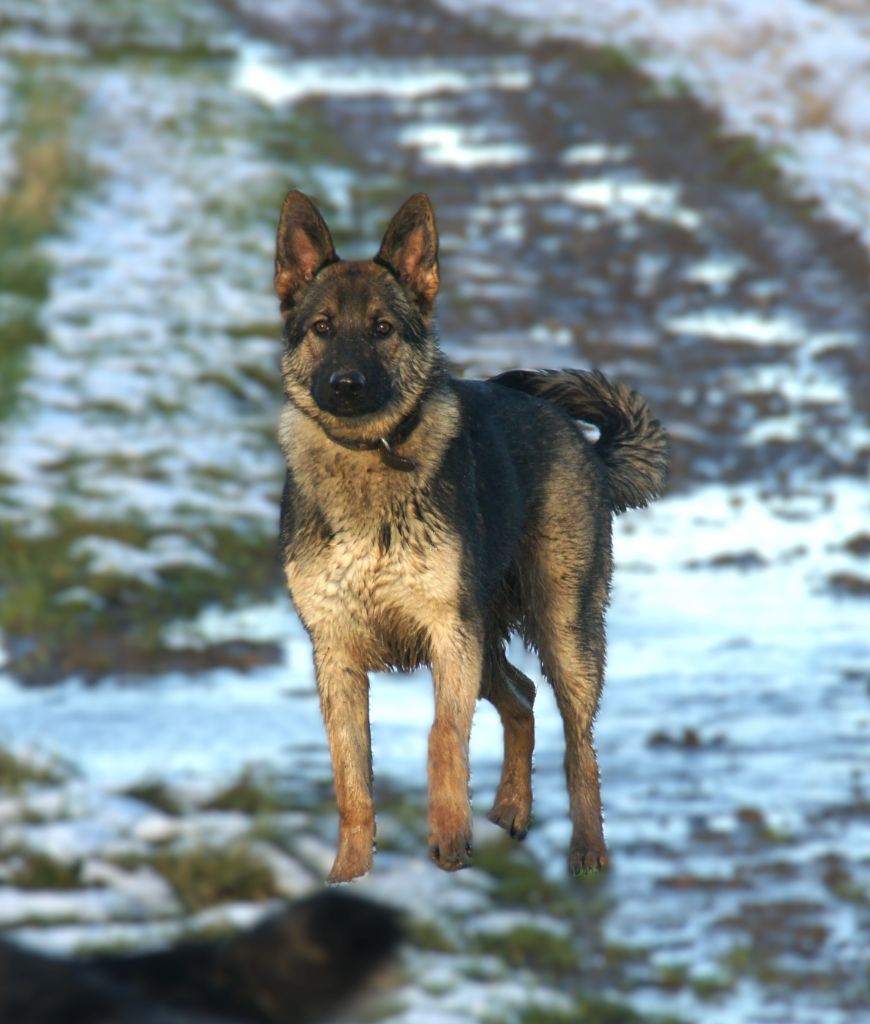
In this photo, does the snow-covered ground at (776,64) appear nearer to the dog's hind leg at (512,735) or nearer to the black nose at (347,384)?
the dog's hind leg at (512,735)

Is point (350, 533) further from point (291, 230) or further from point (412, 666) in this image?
point (291, 230)

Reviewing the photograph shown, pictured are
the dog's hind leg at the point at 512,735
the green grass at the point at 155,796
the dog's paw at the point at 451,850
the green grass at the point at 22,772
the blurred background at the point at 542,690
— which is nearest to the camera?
the dog's paw at the point at 451,850

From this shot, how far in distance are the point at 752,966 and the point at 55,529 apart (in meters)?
10.1

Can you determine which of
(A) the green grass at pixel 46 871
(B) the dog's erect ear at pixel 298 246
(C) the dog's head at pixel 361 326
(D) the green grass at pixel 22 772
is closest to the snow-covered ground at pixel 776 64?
(D) the green grass at pixel 22 772

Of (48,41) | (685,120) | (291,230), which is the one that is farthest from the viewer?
(48,41)

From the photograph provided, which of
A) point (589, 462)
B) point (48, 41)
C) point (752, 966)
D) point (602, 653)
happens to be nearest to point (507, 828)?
point (602, 653)

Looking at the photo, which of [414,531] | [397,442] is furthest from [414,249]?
[414,531]

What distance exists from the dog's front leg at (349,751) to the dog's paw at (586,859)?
0.49 m

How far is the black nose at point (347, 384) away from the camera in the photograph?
14.5 feet

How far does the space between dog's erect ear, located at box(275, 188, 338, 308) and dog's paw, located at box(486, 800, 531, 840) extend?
4.31 feet

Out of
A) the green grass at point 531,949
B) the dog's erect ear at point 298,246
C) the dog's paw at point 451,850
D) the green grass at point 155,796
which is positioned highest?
the dog's erect ear at point 298,246

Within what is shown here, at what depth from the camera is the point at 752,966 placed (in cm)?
2314

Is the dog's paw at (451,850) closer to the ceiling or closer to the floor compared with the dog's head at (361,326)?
closer to the floor

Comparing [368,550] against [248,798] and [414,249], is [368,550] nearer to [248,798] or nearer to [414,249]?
[414,249]
